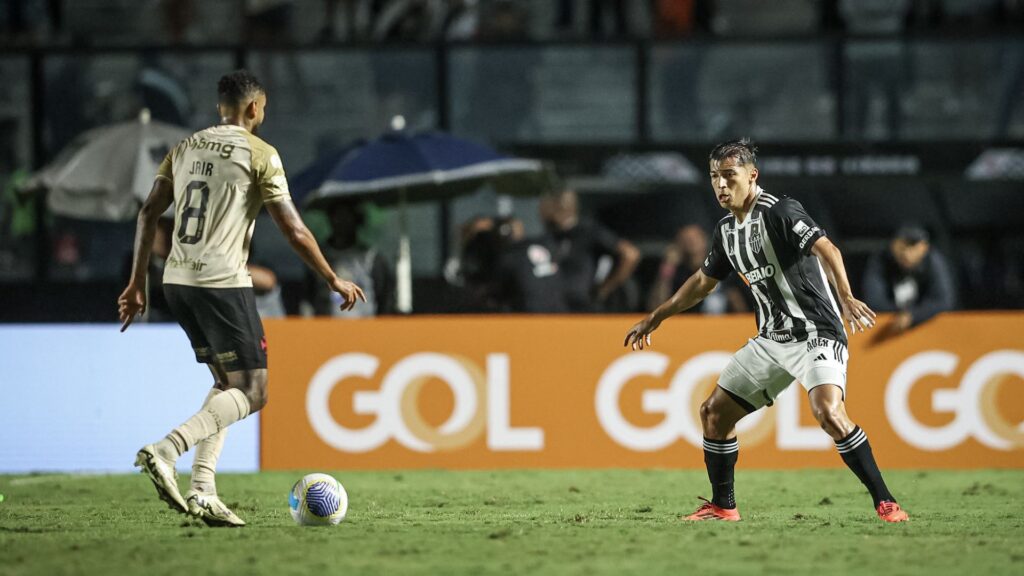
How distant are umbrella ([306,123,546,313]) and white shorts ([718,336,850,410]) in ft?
18.4

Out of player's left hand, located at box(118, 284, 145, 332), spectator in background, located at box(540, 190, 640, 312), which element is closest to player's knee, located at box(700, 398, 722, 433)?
player's left hand, located at box(118, 284, 145, 332)

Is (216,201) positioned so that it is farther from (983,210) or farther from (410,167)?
(983,210)

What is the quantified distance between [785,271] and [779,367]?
1.75 ft

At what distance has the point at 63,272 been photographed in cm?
→ 1775

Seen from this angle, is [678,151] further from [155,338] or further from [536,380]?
[155,338]

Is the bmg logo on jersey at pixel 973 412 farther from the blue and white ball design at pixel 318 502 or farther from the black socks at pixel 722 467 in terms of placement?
the blue and white ball design at pixel 318 502

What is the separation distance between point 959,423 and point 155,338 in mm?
6368

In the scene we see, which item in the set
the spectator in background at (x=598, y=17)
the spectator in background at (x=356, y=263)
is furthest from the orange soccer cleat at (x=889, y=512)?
the spectator in background at (x=598, y=17)

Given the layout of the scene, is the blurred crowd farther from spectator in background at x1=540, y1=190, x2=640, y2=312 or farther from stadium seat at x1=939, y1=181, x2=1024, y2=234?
spectator in background at x1=540, y1=190, x2=640, y2=312

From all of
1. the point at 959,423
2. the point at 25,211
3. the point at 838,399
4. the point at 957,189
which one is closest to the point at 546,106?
the point at 957,189

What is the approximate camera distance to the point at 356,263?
13.3 meters

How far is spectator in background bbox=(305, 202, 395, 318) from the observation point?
43.6 ft

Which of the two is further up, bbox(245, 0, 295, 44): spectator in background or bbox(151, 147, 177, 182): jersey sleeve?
bbox(245, 0, 295, 44): spectator in background

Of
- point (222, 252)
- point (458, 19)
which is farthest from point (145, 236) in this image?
point (458, 19)
